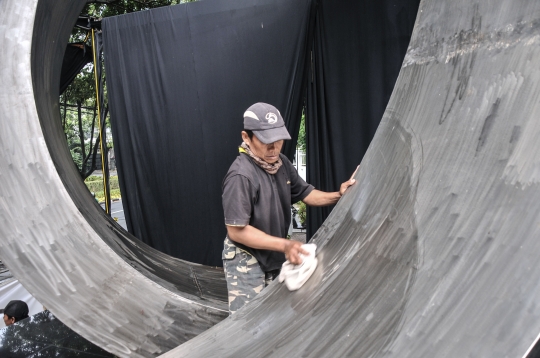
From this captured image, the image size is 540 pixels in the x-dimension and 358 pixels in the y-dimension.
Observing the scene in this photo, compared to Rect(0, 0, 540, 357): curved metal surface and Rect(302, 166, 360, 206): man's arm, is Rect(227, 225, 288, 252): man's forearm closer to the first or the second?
Rect(0, 0, 540, 357): curved metal surface

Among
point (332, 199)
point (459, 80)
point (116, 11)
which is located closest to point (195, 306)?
point (332, 199)

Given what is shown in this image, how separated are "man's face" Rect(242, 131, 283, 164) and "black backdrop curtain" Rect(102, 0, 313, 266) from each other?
1.75m

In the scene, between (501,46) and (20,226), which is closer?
(501,46)

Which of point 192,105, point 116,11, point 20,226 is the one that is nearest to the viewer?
point 20,226

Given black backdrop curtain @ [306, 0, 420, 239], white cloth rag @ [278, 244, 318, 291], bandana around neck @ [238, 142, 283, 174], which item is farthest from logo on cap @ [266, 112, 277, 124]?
black backdrop curtain @ [306, 0, 420, 239]

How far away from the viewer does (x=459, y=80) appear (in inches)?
44.7

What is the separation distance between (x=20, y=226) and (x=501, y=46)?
1.64 meters

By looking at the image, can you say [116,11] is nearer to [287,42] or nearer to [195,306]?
[287,42]

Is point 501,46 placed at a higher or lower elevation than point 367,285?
higher

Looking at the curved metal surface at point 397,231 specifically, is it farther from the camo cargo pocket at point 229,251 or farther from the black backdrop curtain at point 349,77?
the black backdrop curtain at point 349,77

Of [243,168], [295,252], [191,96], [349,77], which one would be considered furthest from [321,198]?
[191,96]

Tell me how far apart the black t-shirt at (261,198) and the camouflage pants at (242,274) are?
31 mm

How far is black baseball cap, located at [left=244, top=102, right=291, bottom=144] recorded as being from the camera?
1822mm

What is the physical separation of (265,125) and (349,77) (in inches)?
75.5
